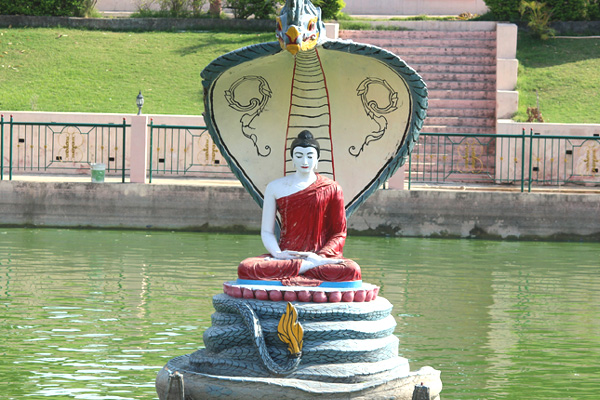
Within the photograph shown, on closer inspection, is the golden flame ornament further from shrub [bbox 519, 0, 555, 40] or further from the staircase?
shrub [bbox 519, 0, 555, 40]

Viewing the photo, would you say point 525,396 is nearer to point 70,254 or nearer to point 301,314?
point 301,314

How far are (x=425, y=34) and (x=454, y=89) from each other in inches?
99.8

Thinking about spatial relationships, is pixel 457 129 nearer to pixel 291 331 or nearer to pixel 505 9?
pixel 505 9

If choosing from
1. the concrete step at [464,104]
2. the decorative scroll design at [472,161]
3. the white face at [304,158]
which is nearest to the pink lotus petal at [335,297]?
the white face at [304,158]

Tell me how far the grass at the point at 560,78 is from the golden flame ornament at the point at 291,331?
15.1m

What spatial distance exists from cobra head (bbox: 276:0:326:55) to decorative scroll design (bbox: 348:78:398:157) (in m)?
0.82

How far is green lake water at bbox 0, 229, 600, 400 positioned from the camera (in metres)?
7.58

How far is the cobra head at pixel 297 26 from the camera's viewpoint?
6.72 meters

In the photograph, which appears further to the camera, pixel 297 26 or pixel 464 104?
pixel 464 104

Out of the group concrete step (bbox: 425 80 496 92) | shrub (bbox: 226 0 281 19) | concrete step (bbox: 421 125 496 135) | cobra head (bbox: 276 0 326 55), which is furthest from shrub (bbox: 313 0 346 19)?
cobra head (bbox: 276 0 326 55)

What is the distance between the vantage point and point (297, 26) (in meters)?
6.75

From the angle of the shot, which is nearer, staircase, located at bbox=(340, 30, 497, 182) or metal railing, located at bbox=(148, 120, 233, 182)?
metal railing, located at bbox=(148, 120, 233, 182)

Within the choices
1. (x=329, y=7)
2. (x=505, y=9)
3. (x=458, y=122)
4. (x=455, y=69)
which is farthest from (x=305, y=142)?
(x=505, y=9)

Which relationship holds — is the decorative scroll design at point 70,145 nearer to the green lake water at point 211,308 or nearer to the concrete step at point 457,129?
the green lake water at point 211,308
